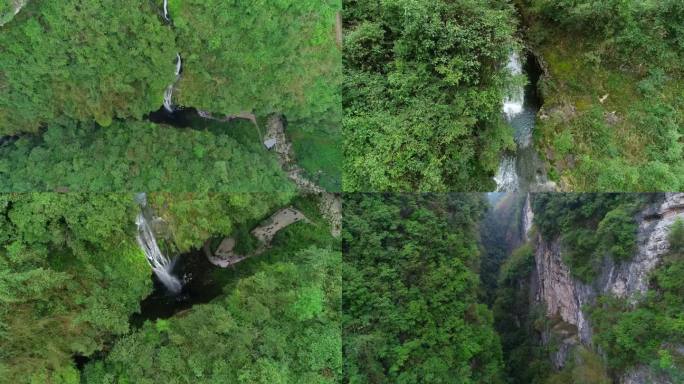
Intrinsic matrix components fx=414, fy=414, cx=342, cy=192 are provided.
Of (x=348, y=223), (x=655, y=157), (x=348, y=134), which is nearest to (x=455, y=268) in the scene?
(x=348, y=223)

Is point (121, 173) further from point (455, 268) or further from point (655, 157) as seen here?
point (655, 157)

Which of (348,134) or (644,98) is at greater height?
(348,134)

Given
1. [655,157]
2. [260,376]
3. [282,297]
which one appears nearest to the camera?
[260,376]

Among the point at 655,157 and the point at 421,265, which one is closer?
the point at 421,265

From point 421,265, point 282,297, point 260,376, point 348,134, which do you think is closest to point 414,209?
point 421,265

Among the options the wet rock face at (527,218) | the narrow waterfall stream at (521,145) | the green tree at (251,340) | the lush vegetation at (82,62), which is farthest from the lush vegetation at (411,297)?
the lush vegetation at (82,62)

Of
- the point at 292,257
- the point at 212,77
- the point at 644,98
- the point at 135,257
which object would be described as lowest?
the point at 292,257

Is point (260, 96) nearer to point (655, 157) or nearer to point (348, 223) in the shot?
A: point (348, 223)

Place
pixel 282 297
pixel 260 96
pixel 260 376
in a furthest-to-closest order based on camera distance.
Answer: pixel 260 96 → pixel 282 297 → pixel 260 376
